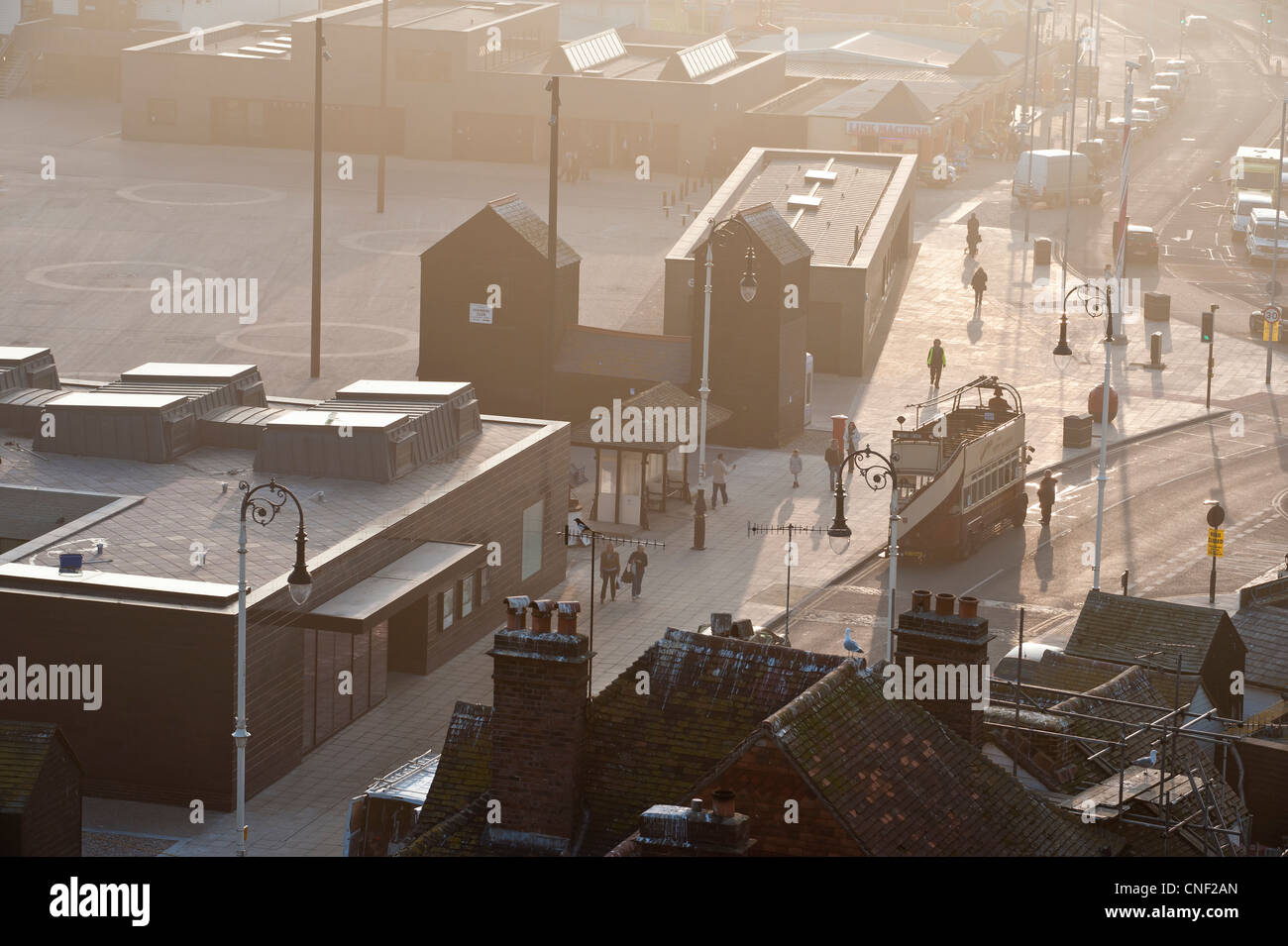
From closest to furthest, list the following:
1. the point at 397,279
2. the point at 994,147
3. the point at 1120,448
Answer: the point at 1120,448, the point at 397,279, the point at 994,147

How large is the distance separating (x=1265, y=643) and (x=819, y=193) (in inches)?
1803

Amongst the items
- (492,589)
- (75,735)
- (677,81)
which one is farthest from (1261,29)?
(75,735)

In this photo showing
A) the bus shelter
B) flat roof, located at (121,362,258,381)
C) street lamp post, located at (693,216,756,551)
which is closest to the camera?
flat roof, located at (121,362,258,381)

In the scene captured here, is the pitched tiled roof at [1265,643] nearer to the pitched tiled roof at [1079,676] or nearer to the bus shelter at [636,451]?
the pitched tiled roof at [1079,676]

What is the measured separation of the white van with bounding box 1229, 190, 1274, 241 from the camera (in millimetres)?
108375

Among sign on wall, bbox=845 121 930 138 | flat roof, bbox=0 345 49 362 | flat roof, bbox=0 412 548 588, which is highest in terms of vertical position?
sign on wall, bbox=845 121 930 138

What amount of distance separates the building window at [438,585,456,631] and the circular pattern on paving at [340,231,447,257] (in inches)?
1747

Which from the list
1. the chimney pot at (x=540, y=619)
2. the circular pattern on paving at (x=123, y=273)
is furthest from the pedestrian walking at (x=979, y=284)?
the chimney pot at (x=540, y=619)

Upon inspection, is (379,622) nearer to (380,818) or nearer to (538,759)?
(380,818)

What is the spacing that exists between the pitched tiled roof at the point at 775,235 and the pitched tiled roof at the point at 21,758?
3700 cm

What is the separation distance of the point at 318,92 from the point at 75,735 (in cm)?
3730

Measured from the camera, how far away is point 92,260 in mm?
91812

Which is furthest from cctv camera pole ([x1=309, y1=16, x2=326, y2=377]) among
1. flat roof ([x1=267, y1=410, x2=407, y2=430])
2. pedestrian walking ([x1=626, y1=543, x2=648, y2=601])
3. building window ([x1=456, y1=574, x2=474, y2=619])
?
building window ([x1=456, y1=574, x2=474, y2=619])

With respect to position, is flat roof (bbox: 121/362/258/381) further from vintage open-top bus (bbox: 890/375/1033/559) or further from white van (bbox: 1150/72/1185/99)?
white van (bbox: 1150/72/1185/99)
